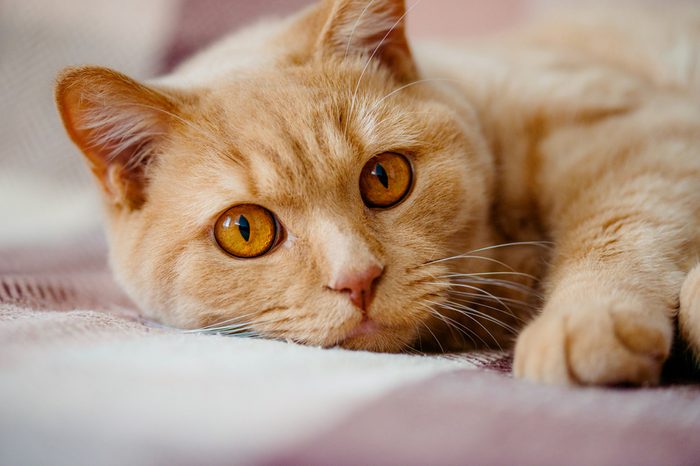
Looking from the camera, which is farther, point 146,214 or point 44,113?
point 44,113

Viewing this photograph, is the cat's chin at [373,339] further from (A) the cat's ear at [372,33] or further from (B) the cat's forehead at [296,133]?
(A) the cat's ear at [372,33]

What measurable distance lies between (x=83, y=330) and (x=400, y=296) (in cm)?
57

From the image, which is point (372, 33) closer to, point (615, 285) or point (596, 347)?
point (615, 285)

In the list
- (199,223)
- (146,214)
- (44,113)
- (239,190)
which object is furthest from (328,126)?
(44,113)

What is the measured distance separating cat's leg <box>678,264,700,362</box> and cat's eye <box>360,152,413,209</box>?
1.81ft

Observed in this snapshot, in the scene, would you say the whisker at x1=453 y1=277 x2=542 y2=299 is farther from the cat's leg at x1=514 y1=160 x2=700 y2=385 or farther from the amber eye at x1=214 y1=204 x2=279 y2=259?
the amber eye at x1=214 y1=204 x2=279 y2=259

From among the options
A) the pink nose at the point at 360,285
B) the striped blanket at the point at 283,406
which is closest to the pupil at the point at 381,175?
the pink nose at the point at 360,285

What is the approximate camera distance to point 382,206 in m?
1.24

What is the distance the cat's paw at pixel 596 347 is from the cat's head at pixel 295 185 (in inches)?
10.0

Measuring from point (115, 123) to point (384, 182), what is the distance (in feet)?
1.91

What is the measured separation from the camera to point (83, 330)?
1.05 metres

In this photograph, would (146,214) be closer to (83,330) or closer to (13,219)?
(83,330)

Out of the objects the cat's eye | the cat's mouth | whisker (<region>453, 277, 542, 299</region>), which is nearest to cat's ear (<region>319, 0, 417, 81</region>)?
the cat's eye

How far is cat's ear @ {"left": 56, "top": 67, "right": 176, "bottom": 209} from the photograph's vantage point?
3.92 ft
